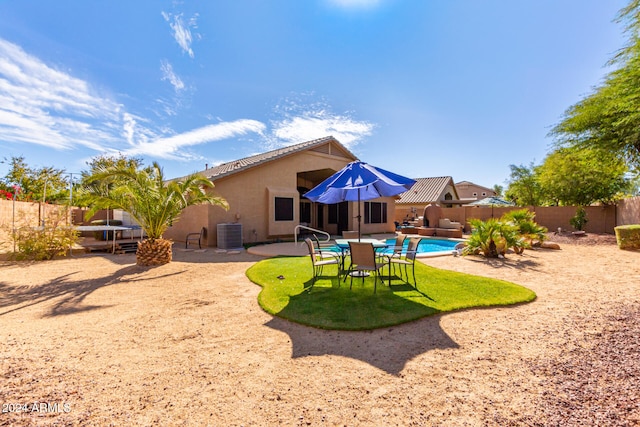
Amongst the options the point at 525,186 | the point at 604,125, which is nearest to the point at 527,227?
the point at 604,125

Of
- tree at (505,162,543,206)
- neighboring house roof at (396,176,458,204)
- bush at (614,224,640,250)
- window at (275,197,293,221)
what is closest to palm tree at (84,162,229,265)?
window at (275,197,293,221)

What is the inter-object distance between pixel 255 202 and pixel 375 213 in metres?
9.55

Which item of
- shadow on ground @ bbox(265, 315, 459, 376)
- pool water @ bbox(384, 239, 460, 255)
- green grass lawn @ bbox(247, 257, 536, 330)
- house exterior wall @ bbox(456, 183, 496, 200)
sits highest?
house exterior wall @ bbox(456, 183, 496, 200)

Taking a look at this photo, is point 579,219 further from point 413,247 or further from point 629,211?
point 413,247

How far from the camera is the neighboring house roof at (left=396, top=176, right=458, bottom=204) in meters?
30.7

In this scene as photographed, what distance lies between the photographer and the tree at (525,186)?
30.2 metres

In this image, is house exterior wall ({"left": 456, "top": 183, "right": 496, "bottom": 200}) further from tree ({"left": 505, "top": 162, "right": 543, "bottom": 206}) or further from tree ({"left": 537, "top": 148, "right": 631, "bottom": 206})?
tree ({"left": 537, "top": 148, "right": 631, "bottom": 206})

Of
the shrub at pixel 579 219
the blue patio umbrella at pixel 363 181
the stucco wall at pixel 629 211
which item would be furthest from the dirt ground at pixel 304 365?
the shrub at pixel 579 219

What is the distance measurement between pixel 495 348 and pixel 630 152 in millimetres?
17647

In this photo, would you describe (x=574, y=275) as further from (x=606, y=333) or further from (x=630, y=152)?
(x=630, y=152)

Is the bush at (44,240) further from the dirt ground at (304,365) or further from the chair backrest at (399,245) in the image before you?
the chair backrest at (399,245)

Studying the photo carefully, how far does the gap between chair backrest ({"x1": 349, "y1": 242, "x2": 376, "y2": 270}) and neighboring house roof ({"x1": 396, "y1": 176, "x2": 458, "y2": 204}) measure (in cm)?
2587

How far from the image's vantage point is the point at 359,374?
296cm

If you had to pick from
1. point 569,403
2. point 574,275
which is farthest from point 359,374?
point 574,275
